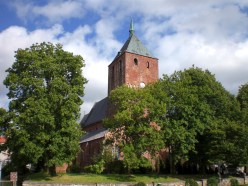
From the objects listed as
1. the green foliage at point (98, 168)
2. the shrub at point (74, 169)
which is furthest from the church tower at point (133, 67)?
the green foliage at point (98, 168)

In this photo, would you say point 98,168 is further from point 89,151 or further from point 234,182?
point 234,182

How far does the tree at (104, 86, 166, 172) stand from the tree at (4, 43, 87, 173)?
540cm

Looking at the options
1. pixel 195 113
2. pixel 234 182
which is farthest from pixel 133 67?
pixel 234 182

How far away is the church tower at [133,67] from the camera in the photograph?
5712 cm

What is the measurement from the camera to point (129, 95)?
42.1 metres

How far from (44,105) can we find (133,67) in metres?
24.6

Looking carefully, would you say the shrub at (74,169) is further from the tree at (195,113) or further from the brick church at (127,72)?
the tree at (195,113)

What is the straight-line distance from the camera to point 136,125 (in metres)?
41.4

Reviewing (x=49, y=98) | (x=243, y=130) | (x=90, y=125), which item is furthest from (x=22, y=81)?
(x=90, y=125)

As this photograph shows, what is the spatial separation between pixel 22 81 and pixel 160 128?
17662 millimetres

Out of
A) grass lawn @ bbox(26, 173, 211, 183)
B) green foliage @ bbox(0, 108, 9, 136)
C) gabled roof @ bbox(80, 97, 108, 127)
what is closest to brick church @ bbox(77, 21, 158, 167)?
→ gabled roof @ bbox(80, 97, 108, 127)

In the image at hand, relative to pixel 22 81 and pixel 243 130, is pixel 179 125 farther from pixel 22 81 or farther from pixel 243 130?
pixel 22 81

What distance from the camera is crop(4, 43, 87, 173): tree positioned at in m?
35.6

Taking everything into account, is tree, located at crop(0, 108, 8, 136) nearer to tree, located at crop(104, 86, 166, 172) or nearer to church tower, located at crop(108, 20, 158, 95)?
tree, located at crop(104, 86, 166, 172)
